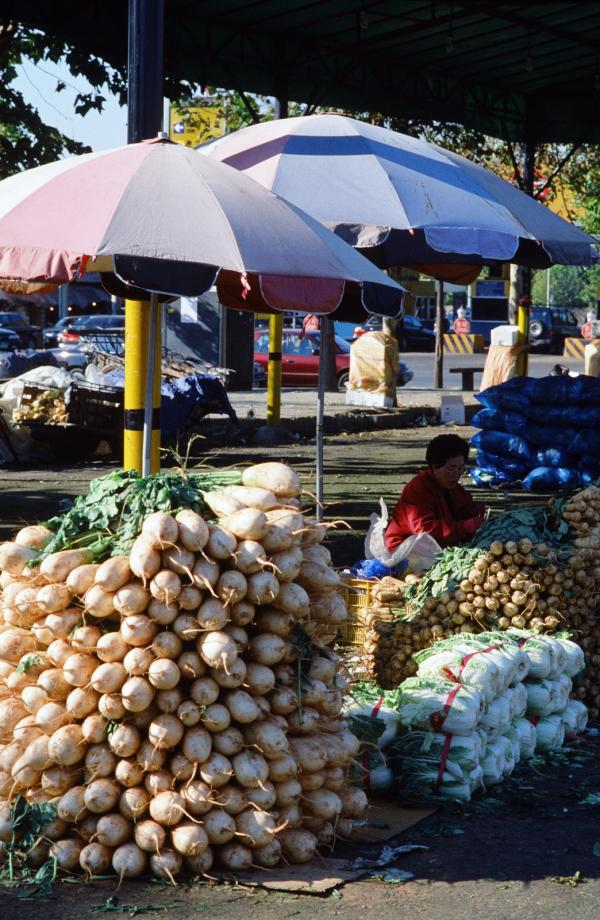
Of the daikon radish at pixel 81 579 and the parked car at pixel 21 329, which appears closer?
the daikon radish at pixel 81 579

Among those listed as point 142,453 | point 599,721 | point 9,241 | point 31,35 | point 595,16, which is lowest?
point 599,721

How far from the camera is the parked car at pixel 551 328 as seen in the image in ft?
180

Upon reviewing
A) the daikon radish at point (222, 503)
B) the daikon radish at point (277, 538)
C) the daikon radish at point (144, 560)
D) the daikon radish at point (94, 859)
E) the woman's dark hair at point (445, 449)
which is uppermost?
the woman's dark hair at point (445, 449)

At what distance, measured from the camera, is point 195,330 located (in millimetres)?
25250

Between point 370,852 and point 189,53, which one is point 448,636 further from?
point 189,53

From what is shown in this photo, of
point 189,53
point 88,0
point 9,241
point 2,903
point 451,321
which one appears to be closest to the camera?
point 2,903

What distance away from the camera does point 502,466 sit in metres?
14.9

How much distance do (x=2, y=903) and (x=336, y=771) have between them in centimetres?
124

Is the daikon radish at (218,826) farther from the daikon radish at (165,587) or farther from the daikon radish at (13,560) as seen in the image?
the daikon radish at (13,560)

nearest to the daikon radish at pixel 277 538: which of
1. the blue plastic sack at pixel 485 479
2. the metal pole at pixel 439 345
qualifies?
the blue plastic sack at pixel 485 479

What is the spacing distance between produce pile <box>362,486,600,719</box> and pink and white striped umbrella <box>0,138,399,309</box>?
151 centimetres

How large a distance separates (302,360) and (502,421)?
17.0 metres

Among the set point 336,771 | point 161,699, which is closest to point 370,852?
point 336,771

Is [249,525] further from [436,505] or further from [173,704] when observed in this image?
[436,505]
